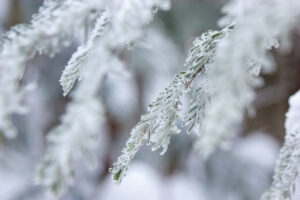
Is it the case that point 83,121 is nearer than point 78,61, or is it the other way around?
point 83,121

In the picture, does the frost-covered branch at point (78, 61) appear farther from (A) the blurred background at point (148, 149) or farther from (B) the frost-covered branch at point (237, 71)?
(A) the blurred background at point (148, 149)

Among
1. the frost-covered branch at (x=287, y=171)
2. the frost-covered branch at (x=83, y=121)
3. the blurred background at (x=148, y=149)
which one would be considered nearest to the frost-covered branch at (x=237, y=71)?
the frost-covered branch at (x=83, y=121)

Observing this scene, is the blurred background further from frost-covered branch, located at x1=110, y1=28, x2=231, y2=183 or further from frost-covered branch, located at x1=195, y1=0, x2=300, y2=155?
frost-covered branch, located at x1=195, y1=0, x2=300, y2=155

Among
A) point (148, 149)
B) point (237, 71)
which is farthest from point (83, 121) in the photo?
point (148, 149)

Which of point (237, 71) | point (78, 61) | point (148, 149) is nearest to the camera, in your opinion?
point (237, 71)

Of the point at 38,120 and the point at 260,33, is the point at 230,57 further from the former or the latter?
the point at 38,120

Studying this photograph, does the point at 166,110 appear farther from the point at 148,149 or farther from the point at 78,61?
the point at 148,149

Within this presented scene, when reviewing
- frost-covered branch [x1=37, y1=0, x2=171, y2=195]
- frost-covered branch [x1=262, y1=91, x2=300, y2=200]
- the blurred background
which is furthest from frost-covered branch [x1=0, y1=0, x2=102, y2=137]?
Answer: the blurred background
